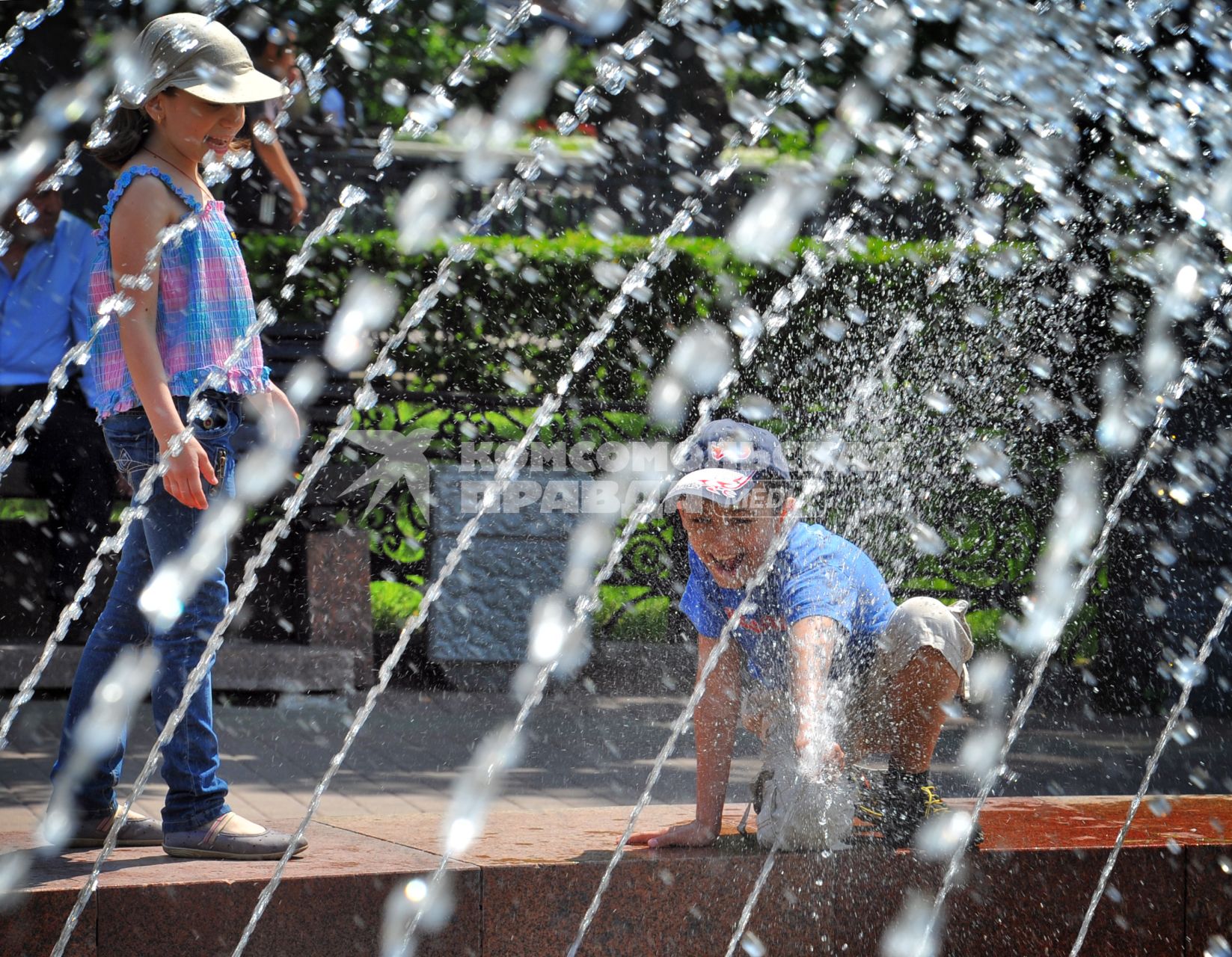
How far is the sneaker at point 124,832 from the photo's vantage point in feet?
10.0

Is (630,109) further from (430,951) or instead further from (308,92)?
(430,951)

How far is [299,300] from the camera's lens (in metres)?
8.43

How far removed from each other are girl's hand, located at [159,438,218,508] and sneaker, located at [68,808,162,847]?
2.26 feet

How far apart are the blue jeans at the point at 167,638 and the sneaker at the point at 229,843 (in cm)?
2

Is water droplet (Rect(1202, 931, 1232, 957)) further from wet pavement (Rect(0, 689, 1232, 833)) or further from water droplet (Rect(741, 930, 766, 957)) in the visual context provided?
wet pavement (Rect(0, 689, 1232, 833))

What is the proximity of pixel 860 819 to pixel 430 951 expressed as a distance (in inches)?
41.5

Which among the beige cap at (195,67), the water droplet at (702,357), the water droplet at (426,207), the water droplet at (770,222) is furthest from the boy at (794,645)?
the water droplet at (426,207)

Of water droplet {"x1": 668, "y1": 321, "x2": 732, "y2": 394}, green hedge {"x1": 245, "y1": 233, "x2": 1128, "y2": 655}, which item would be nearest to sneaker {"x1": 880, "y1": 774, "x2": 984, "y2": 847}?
green hedge {"x1": 245, "y1": 233, "x2": 1128, "y2": 655}

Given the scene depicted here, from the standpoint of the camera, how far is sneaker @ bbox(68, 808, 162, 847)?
10.0 feet

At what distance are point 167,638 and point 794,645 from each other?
4.08ft

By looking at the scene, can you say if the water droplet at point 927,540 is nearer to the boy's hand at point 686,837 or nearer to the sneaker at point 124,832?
the boy's hand at point 686,837

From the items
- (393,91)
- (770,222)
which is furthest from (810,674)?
(393,91)

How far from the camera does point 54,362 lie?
604 centimetres

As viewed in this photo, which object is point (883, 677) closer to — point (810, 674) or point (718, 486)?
point (810, 674)
